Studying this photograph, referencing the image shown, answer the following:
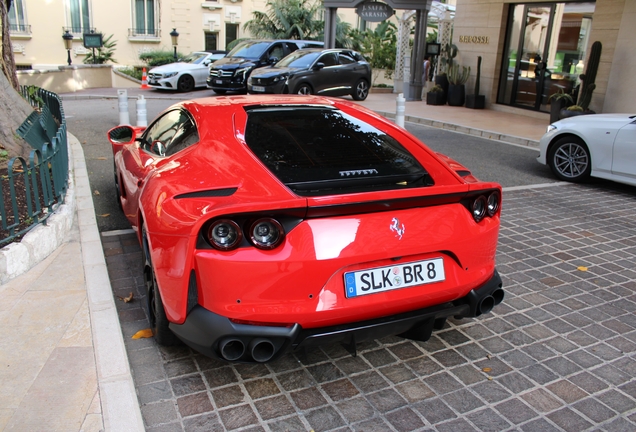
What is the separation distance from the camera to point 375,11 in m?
20.1

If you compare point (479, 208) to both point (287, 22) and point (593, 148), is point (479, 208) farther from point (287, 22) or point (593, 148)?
point (287, 22)

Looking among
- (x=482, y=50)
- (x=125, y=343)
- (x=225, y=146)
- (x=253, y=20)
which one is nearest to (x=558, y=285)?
(x=225, y=146)

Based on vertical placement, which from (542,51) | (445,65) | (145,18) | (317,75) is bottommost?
(317,75)

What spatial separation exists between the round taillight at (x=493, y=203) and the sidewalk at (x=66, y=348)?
2.25 m

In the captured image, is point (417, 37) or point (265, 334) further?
point (417, 37)

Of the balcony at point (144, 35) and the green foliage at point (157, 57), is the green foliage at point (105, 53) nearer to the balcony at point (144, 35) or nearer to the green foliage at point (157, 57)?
the balcony at point (144, 35)

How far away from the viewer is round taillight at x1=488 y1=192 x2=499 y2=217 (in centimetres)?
342

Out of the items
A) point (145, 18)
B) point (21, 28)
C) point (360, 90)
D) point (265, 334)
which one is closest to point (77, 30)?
point (21, 28)

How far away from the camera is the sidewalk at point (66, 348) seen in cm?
283

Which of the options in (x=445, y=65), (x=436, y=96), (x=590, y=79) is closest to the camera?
(x=590, y=79)

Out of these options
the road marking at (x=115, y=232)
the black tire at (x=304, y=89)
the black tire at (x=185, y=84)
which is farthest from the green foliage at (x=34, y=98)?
the black tire at (x=185, y=84)

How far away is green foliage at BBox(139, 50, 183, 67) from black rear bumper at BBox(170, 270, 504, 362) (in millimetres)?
28605

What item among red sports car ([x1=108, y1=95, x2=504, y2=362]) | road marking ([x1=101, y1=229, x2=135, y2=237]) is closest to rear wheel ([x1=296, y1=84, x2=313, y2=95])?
road marking ([x1=101, y1=229, x2=135, y2=237])

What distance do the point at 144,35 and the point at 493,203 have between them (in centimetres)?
3145
